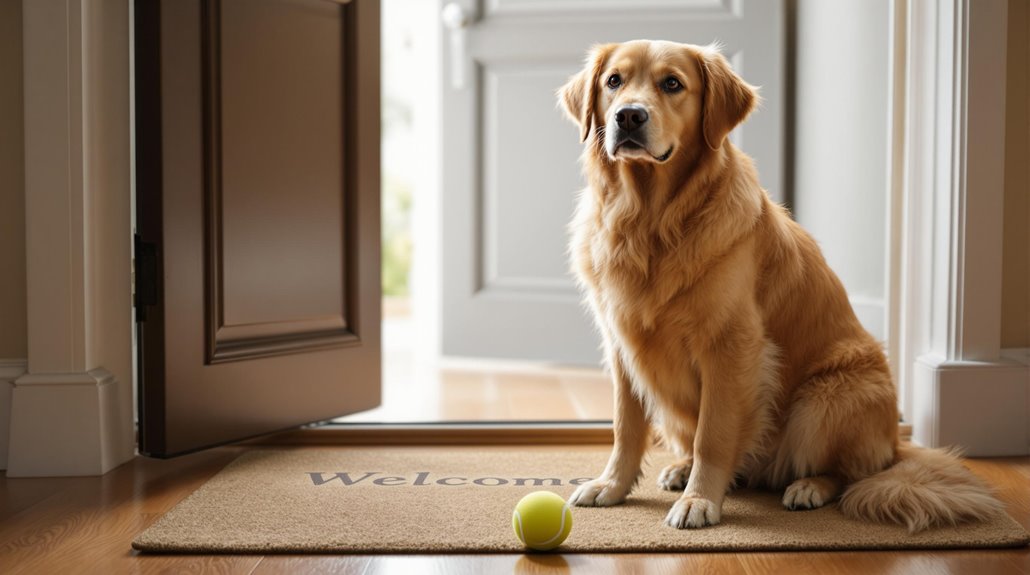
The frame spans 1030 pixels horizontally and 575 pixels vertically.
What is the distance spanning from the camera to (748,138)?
3.57 meters

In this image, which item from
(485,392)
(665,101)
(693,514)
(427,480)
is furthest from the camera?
(485,392)

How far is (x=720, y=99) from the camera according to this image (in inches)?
77.1

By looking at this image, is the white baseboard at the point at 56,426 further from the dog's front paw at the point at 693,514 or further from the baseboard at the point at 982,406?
the baseboard at the point at 982,406

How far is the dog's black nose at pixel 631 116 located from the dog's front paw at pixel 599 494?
0.74m

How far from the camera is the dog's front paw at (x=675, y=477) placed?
2113mm

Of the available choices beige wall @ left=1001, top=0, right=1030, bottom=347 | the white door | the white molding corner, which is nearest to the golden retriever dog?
beige wall @ left=1001, top=0, right=1030, bottom=347

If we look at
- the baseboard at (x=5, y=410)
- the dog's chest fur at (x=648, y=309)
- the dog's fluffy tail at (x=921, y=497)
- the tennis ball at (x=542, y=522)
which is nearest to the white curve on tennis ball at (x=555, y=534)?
the tennis ball at (x=542, y=522)

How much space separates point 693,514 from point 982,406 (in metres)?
1.08

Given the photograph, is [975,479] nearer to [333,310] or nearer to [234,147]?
[333,310]

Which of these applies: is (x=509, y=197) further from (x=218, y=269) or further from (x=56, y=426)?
(x=56, y=426)

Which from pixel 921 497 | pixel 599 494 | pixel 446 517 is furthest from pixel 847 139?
pixel 446 517

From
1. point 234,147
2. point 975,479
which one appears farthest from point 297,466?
point 975,479

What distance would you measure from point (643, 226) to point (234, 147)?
107cm

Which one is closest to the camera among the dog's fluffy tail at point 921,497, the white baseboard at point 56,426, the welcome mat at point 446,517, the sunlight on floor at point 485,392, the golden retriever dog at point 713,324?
the welcome mat at point 446,517
